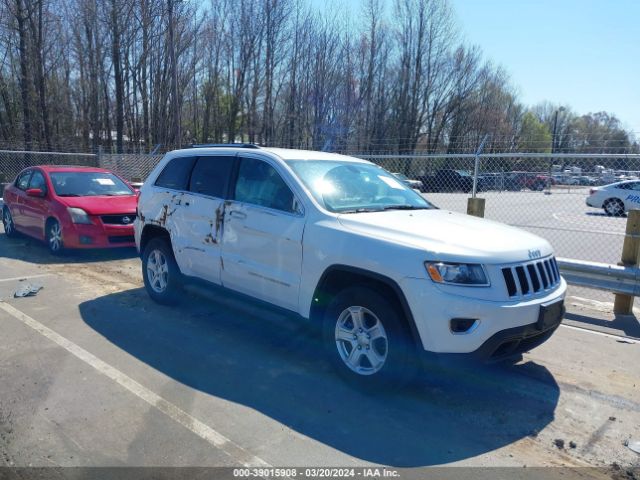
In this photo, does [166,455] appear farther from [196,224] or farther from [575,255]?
[575,255]

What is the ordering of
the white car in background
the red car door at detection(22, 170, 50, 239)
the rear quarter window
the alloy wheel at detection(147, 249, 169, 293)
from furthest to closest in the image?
1. the white car in background
2. the rear quarter window
3. the red car door at detection(22, 170, 50, 239)
4. the alloy wheel at detection(147, 249, 169, 293)

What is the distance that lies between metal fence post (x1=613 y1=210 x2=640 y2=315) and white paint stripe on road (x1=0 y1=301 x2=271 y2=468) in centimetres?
533

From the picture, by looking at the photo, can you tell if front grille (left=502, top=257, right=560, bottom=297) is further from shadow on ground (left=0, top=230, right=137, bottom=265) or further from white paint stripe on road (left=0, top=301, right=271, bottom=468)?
shadow on ground (left=0, top=230, right=137, bottom=265)

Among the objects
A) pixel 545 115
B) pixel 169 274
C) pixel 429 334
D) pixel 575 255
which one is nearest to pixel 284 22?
pixel 575 255

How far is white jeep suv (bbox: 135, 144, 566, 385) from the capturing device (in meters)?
3.67

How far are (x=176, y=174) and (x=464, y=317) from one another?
3.93 metres

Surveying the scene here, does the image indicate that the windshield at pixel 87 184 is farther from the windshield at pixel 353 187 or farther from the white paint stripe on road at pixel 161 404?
the windshield at pixel 353 187

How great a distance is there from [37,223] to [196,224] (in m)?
5.47

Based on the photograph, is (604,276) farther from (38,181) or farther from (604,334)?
(38,181)

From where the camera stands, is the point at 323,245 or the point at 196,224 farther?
the point at 196,224

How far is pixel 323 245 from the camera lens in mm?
4234

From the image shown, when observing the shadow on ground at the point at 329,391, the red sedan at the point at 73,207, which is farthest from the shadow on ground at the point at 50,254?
the shadow on ground at the point at 329,391

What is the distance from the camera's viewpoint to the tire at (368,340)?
12.6ft

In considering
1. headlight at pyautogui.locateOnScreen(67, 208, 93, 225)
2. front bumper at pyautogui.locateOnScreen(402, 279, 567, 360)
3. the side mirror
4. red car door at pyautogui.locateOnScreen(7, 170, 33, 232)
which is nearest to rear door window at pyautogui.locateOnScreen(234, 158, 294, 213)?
front bumper at pyautogui.locateOnScreen(402, 279, 567, 360)
